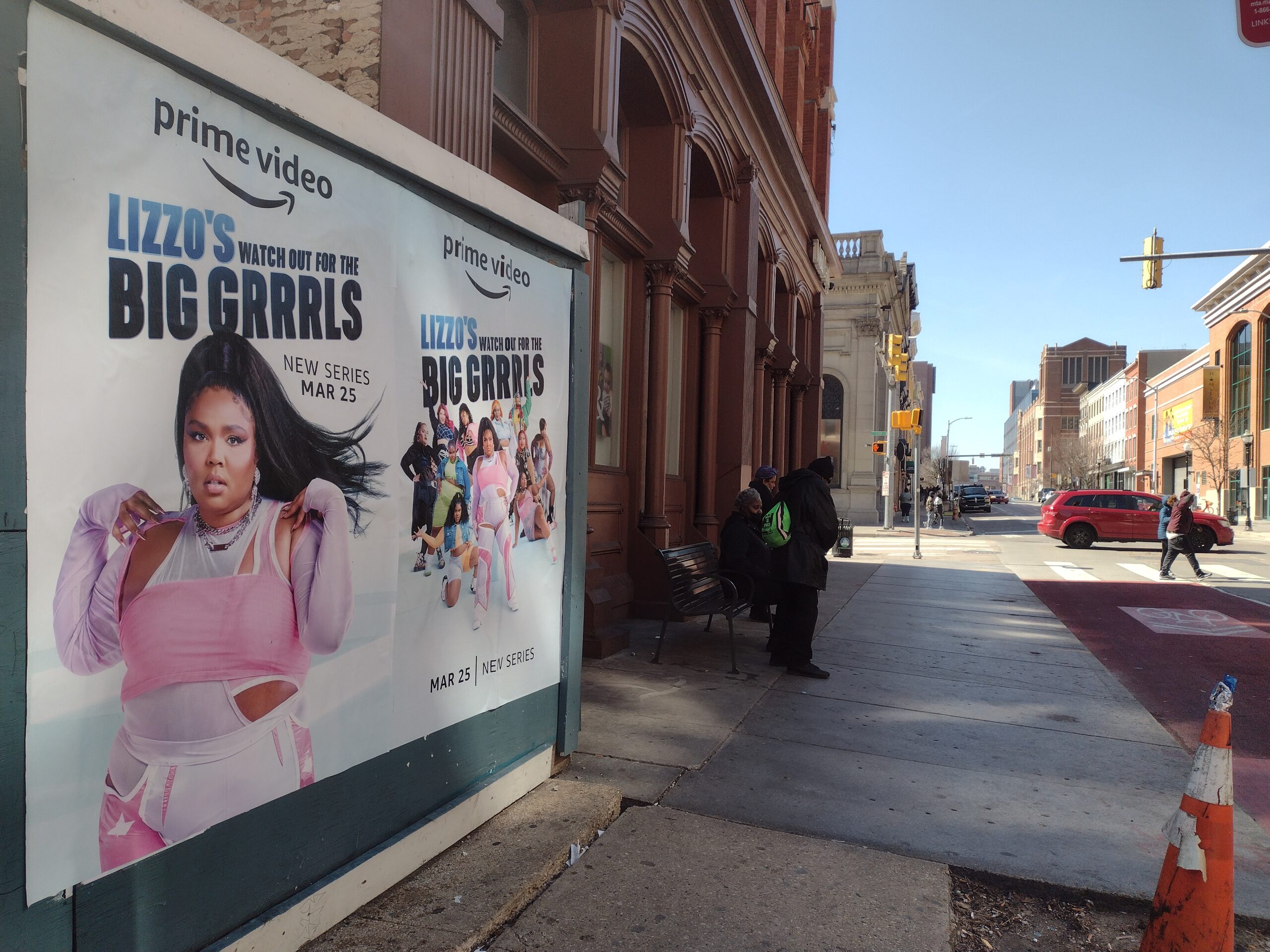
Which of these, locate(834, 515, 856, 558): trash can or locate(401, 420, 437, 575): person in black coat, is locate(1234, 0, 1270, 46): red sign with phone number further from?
locate(834, 515, 856, 558): trash can

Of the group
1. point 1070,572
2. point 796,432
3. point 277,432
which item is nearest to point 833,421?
point 796,432

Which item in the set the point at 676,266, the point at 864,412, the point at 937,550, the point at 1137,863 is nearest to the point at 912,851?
the point at 1137,863

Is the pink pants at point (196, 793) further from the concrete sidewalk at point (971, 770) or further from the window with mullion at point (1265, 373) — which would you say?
the window with mullion at point (1265, 373)

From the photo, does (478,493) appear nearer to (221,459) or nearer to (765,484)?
(221,459)

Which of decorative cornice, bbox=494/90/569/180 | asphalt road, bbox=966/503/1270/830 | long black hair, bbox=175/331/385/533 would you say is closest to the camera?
long black hair, bbox=175/331/385/533

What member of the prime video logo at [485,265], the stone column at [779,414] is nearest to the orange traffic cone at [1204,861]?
the prime video logo at [485,265]

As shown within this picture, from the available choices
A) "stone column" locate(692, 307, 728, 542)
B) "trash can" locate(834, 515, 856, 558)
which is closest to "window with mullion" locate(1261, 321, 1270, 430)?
"trash can" locate(834, 515, 856, 558)

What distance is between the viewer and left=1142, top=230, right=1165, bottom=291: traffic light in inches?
784

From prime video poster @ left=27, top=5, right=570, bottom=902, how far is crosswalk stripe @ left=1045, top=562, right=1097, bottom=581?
15166 millimetres

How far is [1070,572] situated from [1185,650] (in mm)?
8714

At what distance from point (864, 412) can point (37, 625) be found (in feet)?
136

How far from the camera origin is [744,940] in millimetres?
2951

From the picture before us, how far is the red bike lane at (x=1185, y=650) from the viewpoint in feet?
18.2

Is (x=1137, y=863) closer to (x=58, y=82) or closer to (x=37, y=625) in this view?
(x=37, y=625)
